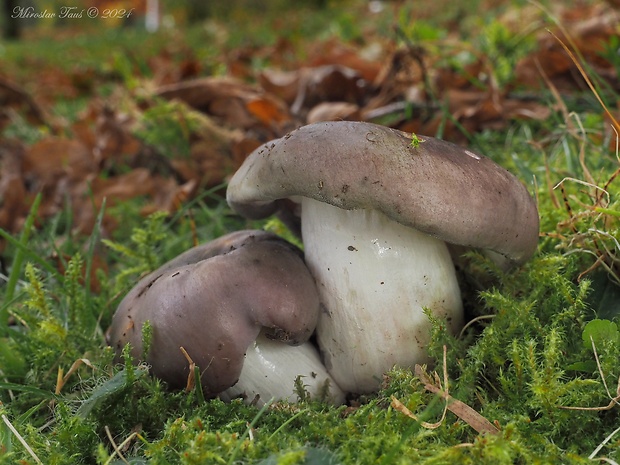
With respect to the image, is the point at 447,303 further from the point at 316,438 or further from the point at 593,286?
the point at 316,438

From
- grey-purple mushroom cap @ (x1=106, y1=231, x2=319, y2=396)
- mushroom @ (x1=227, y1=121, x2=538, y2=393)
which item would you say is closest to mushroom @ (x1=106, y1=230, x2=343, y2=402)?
grey-purple mushroom cap @ (x1=106, y1=231, x2=319, y2=396)

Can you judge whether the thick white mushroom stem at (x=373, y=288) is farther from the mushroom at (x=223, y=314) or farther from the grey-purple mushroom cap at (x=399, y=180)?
the grey-purple mushroom cap at (x=399, y=180)

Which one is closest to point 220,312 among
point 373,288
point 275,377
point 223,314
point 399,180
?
point 223,314

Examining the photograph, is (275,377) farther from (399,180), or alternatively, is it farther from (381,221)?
(399,180)

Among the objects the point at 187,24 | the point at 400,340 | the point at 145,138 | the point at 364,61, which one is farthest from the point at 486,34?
the point at 187,24

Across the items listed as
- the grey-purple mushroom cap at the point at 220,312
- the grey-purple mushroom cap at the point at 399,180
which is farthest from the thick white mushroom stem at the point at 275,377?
the grey-purple mushroom cap at the point at 399,180

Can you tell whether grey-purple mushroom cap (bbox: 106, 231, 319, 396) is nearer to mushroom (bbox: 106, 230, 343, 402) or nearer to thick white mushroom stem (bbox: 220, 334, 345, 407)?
mushroom (bbox: 106, 230, 343, 402)
